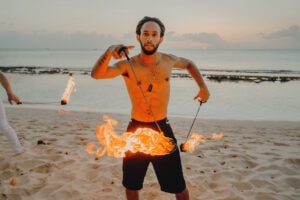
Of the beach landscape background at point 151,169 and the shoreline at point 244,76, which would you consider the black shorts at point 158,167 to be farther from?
the shoreline at point 244,76

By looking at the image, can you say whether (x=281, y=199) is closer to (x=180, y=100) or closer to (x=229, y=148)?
(x=229, y=148)

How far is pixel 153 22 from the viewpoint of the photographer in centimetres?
302

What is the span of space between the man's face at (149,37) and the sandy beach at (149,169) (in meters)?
2.55

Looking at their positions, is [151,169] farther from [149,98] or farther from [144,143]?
[149,98]

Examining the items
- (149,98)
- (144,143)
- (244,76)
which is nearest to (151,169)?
(144,143)

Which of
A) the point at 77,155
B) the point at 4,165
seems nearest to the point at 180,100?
the point at 77,155

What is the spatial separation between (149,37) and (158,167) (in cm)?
139

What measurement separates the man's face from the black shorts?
791 mm

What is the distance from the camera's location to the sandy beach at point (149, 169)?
456 cm

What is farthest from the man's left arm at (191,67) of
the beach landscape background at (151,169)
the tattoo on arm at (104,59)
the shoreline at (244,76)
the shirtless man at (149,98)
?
the shoreline at (244,76)

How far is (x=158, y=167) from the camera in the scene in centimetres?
310

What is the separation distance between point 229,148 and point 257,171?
1520mm

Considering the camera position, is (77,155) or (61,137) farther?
(61,137)

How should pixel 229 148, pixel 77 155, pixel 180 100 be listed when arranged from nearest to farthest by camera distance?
pixel 77 155 < pixel 229 148 < pixel 180 100
